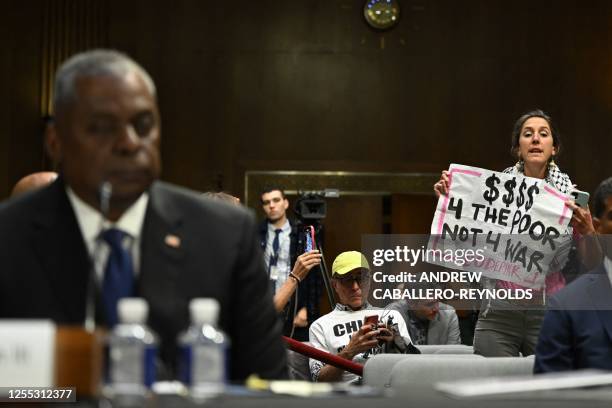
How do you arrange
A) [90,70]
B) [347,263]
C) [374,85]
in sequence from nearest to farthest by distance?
Answer: [90,70] < [347,263] < [374,85]

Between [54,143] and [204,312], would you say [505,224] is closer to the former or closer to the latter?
[54,143]

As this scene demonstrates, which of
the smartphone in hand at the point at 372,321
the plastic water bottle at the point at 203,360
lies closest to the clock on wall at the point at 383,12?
the smartphone in hand at the point at 372,321

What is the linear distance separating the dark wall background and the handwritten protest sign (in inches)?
231

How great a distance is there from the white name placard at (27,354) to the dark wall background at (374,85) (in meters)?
9.55

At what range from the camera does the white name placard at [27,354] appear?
1.60 m

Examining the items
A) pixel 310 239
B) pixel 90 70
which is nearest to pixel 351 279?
pixel 310 239

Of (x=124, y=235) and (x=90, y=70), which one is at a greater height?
(x=90, y=70)

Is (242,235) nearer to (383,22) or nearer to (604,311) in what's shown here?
(604,311)

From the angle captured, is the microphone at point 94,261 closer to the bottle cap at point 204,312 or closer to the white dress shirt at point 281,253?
the bottle cap at point 204,312

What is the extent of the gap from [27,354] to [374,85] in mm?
9841

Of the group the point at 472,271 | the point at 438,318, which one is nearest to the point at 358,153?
the point at 438,318

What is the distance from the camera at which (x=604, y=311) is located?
3.71m

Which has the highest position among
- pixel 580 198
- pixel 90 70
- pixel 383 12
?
pixel 383 12

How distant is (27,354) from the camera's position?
5.29ft
